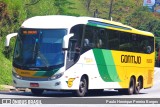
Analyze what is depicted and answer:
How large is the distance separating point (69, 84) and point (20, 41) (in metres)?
2.72

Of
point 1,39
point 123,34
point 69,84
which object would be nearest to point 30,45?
point 69,84

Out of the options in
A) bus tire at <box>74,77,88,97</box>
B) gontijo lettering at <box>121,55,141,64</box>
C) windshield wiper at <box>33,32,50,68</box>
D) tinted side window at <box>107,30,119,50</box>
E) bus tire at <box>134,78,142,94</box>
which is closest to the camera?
windshield wiper at <box>33,32,50,68</box>

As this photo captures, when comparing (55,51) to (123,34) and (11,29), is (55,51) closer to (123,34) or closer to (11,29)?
(123,34)

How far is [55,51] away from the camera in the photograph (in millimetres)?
21078

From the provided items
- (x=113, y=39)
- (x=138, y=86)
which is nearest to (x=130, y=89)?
(x=138, y=86)

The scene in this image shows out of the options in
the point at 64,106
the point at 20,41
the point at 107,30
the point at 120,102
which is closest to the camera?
the point at 64,106

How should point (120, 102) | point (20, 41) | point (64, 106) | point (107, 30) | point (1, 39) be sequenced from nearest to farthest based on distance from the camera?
point (64, 106), point (120, 102), point (20, 41), point (107, 30), point (1, 39)

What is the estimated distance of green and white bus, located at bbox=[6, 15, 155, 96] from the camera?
2106cm

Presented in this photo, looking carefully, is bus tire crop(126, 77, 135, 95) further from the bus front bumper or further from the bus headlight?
the bus headlight

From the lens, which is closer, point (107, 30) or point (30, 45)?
point (30, 45)

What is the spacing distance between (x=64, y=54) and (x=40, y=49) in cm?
102

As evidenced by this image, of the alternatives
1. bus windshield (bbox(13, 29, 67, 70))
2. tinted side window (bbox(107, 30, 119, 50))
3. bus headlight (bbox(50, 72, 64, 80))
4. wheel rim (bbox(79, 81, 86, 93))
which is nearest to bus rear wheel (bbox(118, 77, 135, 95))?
tinted side window (bbox(107, 30, 119, 50))

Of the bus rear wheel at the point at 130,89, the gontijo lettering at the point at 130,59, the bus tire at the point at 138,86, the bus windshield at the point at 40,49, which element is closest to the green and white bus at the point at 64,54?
the bus windshield at the point at 40,49

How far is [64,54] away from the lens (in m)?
21.0
